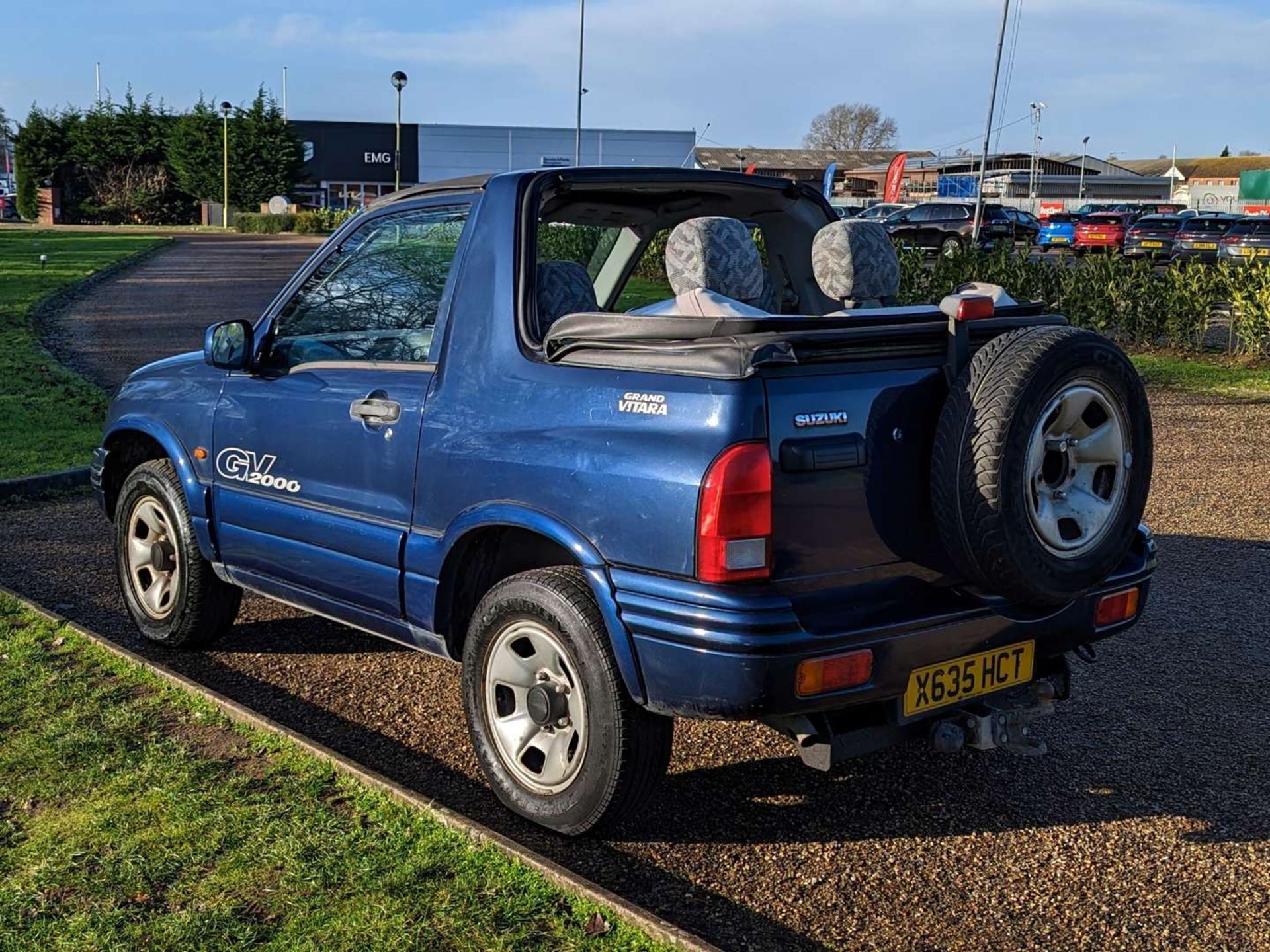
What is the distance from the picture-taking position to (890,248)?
490 cm

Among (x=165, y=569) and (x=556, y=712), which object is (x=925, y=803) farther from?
(x=165, y=569)

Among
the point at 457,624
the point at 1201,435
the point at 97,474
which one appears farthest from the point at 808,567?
the point at 1201,435

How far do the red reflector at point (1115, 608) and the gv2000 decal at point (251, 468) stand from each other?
280cm

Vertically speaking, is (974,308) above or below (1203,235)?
below

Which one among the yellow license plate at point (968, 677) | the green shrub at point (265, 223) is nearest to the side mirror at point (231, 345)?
the yellow license plate at point (968, 677)

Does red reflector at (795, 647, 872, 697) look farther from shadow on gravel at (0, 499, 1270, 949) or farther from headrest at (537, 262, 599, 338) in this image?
headrest at (537, 262, 599, 338)

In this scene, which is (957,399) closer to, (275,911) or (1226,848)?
(1226,848)

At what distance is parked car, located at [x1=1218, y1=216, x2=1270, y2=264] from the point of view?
31859 millimetres

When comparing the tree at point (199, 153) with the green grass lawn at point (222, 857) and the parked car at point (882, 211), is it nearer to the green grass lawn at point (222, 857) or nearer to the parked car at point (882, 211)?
the parked car at point (882, 211)

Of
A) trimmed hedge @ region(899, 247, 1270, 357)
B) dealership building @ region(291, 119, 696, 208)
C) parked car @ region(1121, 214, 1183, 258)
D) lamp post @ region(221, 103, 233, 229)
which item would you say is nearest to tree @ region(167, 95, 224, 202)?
lamp post @ region(221, 103, 233, 229)

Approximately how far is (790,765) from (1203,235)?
34.3 m

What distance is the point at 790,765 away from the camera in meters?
4.56

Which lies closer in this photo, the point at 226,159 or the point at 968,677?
the point at 968,677

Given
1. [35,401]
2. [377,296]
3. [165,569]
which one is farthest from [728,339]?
[35,401]
